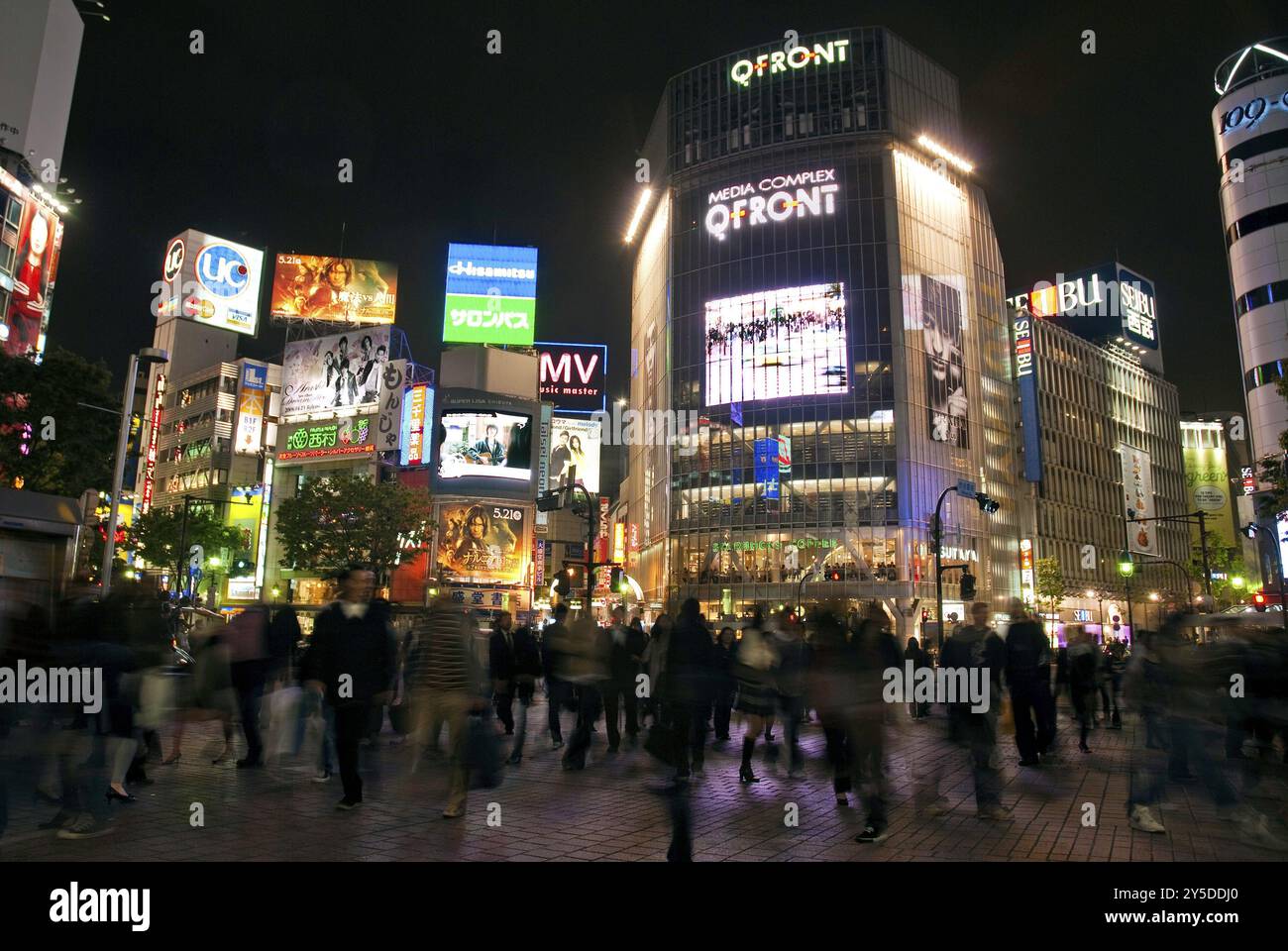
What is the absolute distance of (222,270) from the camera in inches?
3091

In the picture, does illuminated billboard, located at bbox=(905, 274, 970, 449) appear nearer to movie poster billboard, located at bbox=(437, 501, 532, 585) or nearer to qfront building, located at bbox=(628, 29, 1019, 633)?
qfront building, located at bbox=(628, 29, 1019, 633)

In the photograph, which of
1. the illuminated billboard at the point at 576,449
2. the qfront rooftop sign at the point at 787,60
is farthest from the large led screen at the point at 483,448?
the qfront rooftop sign at the point at 787,60

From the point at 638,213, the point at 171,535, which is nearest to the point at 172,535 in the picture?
the point at 171,535

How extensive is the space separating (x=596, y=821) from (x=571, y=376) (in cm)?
6498

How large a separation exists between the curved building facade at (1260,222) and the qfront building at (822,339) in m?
19.0

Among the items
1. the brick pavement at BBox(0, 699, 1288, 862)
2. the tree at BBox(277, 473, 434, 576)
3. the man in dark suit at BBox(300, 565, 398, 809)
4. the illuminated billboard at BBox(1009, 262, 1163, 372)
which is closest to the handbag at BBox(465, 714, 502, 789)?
the brick pavement at BBox(0, 699, 1288, 862)

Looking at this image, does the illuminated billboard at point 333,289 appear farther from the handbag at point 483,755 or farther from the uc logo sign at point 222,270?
the handbag at point 483,755

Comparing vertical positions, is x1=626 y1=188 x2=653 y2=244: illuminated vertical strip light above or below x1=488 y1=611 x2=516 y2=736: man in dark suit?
above

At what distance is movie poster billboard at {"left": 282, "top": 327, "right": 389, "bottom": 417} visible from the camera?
2486 inches

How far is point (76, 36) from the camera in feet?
194

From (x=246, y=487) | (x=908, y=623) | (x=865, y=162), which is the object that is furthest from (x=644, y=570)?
(x=865, y=162)

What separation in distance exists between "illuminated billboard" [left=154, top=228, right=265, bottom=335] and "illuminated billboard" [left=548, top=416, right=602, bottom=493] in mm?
33349

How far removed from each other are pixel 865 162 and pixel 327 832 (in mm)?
69624
